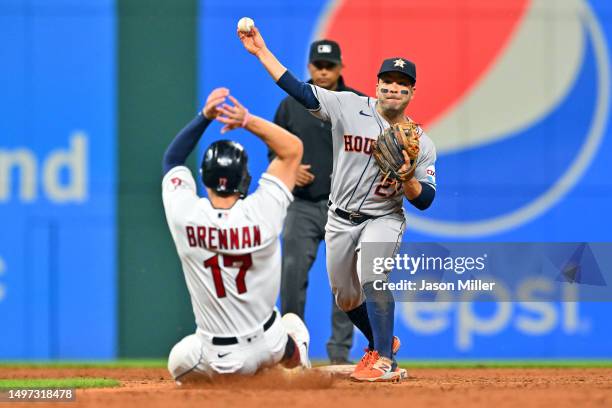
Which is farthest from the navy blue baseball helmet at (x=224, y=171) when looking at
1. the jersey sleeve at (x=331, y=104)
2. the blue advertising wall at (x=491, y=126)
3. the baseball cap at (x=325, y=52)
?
the blue advertising wall at (x=491, y=126)

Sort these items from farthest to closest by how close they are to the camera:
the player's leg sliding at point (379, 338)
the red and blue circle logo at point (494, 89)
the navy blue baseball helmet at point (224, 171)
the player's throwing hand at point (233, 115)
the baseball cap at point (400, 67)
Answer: the red and blue circle logo at point (494, 89) < the baseball cap at point (400, 67) < the player's leg sliding at point (379, 338) < the navy blue baseball helmet at point (224, 171) < the player's throwing hand at point (233, 115)

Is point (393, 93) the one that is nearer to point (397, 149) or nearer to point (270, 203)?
point (397, 149)

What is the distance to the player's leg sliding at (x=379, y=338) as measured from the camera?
6.12m

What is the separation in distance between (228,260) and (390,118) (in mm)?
1650

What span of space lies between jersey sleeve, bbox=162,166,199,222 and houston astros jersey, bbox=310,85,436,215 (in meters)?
1.27

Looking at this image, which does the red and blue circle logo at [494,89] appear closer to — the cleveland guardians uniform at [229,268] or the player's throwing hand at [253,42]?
the player's throwing hand at [253,42]

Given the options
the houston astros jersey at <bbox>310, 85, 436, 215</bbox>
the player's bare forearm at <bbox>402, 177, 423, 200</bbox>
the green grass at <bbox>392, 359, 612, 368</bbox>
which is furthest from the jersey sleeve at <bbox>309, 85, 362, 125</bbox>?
the green grass at <bbox>392, 359, 612, 368</bbox>

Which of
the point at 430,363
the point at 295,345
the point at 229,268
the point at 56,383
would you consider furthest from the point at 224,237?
the point at 430,363

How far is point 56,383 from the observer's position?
6.84 meters

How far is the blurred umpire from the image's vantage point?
7.62 meters

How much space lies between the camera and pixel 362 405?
4863 mm

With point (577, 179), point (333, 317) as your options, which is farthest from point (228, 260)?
point (577, 179)

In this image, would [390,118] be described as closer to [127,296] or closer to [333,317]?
[333,317]

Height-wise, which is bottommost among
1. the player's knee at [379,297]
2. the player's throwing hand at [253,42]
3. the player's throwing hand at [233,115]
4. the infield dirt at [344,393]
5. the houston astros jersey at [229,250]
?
the infield dirt at [344,393]
